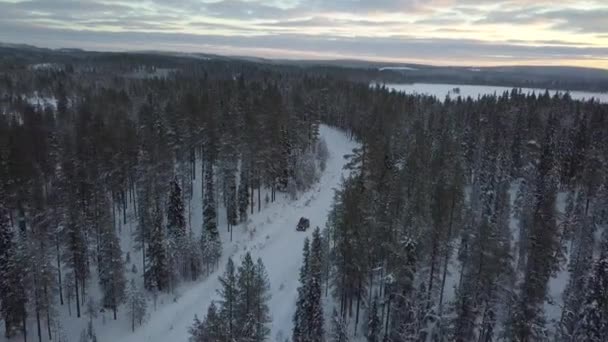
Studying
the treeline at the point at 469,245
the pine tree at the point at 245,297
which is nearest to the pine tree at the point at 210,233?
the treeline at the point at 469,245

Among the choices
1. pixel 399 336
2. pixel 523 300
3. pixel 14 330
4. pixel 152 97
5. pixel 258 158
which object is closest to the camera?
pixel 523 300

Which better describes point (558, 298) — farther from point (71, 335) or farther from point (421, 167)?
point (71, 335)

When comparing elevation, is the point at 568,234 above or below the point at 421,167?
below

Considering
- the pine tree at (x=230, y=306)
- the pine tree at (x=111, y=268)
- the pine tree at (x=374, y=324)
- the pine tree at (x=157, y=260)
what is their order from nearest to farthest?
the pine tree at (x=230, y=306) < the pine tree at (x=374, y=324) < the pine tree at (x=111, y=268) < the pine tree at (x=157, y=260)

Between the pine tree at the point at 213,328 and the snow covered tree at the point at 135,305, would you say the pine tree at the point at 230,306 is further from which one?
the snow covered tree at the point at 135,305

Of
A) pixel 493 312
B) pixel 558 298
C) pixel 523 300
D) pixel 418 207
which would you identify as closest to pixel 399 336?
pixel 493 312

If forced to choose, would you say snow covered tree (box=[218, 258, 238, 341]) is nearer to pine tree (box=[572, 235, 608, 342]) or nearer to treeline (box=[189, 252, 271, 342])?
treeline (box=[189, 252, 271, 342])

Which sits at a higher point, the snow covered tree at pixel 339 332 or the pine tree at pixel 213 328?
the pine tree at pixel 213 328
